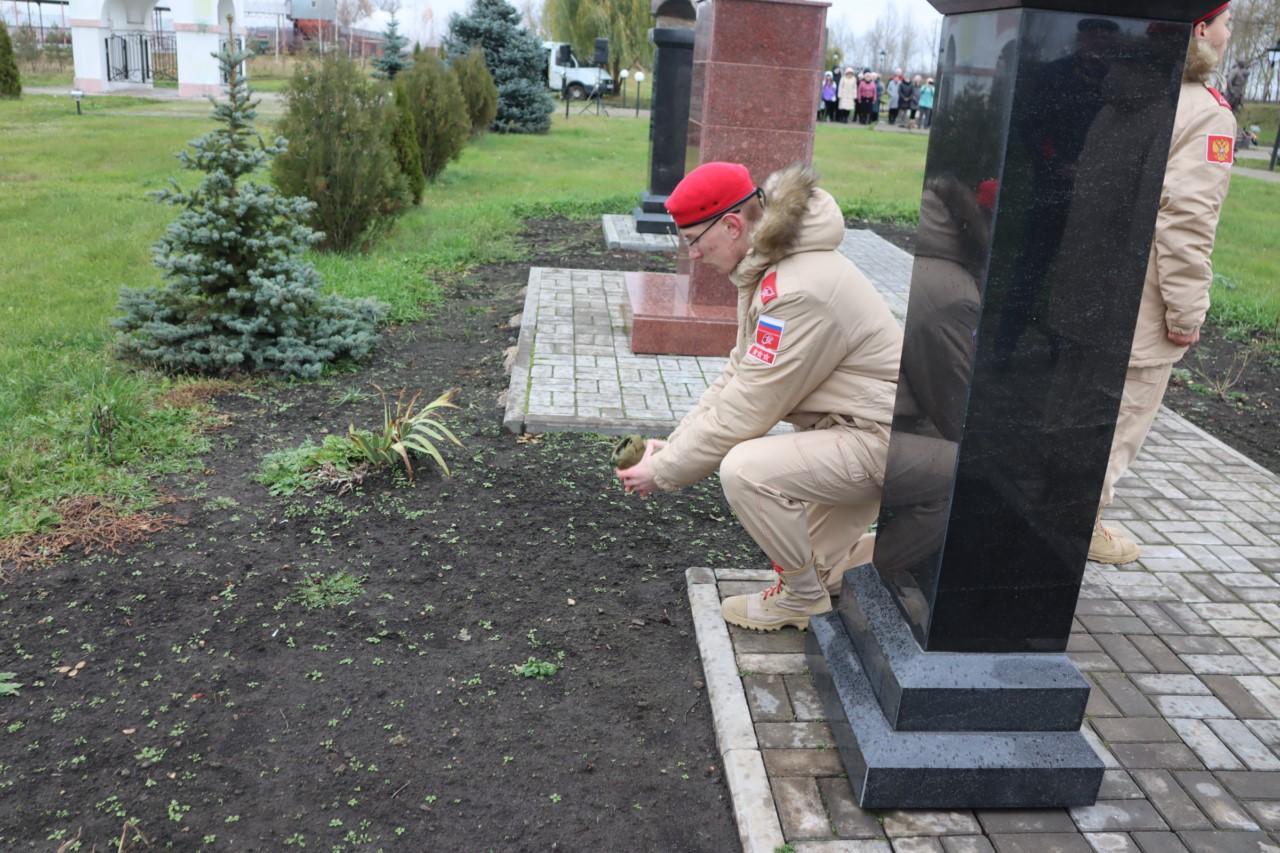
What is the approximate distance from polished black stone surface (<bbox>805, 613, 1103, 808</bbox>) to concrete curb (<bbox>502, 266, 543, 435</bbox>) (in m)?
2.94

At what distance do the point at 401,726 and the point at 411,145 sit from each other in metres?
9.71

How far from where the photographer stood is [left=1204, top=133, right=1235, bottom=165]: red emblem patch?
346cm

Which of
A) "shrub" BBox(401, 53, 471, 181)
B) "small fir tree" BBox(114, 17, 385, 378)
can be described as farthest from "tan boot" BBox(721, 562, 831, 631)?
"shrub" BBox(401, 53, 471, 181)

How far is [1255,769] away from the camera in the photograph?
2.80m

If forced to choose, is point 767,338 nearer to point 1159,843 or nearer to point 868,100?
point 1159,843

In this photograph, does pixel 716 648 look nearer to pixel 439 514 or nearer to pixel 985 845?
pixel 985 845

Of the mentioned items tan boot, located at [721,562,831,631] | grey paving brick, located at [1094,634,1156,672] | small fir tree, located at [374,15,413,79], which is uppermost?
small fir tree, located at [374,15,413,79]

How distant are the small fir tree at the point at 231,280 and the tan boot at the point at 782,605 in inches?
134

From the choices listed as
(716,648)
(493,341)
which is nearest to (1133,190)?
(716,648)

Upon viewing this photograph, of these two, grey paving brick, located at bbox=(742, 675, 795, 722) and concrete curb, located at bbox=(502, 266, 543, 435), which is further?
concrete curb, located at bbox=(502, 266, 543, 435)

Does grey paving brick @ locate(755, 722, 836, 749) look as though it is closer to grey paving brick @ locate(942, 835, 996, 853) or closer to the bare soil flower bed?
the bare soil flower bed

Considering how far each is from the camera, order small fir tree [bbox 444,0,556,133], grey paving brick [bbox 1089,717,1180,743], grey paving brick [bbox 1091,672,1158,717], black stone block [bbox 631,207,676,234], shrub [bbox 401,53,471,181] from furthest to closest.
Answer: small fir tree [bbox 444,0,556,133], shrub [bbox 401,53,471,181], black stone block [bbox 631,207,676,234], grey paving brick [bbox 1091,672,1158,717], grey paving brick [bbox 1089,717,1180,743]

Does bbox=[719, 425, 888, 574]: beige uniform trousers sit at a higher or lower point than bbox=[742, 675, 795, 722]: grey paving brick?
higher

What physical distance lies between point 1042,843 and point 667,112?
391 inches
